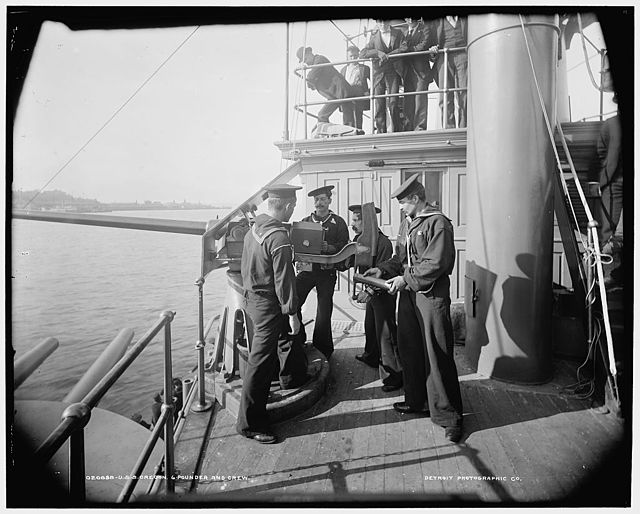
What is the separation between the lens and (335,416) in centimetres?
279

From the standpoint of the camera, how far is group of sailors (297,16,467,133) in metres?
4.89

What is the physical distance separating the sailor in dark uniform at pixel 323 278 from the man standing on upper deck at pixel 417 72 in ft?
6.84

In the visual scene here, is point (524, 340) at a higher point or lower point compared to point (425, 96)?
lower

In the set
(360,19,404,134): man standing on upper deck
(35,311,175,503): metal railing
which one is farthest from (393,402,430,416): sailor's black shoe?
(360,19,404,134): man standing on upper deck

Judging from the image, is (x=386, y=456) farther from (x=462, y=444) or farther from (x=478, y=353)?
(x=478, y=353)

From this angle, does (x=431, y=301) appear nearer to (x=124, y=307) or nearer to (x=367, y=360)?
(x=367, y=360)

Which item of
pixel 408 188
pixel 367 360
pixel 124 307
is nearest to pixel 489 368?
pixel 367 360

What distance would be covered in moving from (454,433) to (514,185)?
179 cm

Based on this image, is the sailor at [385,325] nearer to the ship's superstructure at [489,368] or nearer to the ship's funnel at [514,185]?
the ship's superstructure at [489,368]

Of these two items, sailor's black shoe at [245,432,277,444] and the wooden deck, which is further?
sailor's black shoe at [245,432,277,444]

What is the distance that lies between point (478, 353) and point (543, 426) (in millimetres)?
866

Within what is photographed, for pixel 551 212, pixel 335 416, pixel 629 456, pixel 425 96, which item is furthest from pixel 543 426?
pixel 425 96

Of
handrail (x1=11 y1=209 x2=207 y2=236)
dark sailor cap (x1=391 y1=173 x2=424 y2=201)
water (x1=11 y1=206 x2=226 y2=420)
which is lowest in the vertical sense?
water (x1=11 y1=206 x2=226 y2=420)

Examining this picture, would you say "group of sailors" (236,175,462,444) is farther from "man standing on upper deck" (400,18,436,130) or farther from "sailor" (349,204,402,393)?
"man standing on upper deck" (400,18,436,130)
